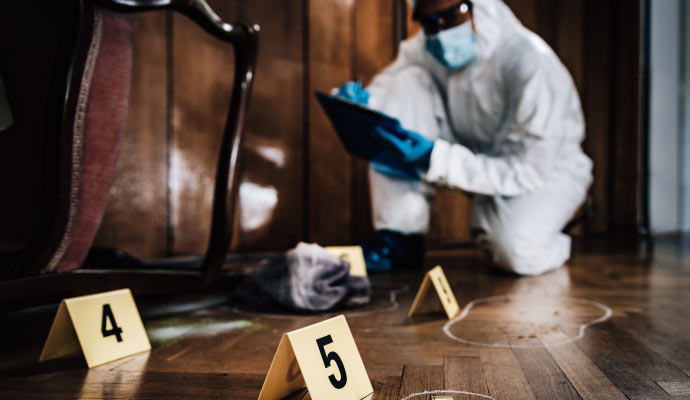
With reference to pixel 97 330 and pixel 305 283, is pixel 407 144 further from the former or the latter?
pixel 97 330

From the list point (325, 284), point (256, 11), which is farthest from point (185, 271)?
point (256, 11)

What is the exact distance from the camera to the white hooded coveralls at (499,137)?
1.52m

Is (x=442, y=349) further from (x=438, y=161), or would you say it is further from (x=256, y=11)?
(x=256, y=11)

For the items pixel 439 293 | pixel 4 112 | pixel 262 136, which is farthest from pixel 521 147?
pixel 4 112

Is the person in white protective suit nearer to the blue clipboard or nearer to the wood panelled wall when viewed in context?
the blue clipboard

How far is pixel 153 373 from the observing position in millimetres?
672

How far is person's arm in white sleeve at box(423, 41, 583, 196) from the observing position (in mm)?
1500

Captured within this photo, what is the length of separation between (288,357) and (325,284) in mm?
507

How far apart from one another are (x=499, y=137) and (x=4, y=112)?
132 centimetres

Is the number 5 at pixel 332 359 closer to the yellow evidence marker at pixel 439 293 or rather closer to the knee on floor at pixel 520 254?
the yellow evidence marker at pixel 439 293

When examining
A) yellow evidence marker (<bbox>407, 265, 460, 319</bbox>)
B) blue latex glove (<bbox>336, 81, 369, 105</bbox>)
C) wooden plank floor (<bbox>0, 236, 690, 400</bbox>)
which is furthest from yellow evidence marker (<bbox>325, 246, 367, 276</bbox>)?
blue latex glove (<bbox>336, 81, 369, 105</bbox>)

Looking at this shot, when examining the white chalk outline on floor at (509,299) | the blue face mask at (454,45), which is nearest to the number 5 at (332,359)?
the white chalk outline on floor at (509,299)

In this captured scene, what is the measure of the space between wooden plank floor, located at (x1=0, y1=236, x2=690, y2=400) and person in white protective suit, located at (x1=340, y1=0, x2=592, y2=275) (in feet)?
1.34

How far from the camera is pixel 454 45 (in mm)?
1604
